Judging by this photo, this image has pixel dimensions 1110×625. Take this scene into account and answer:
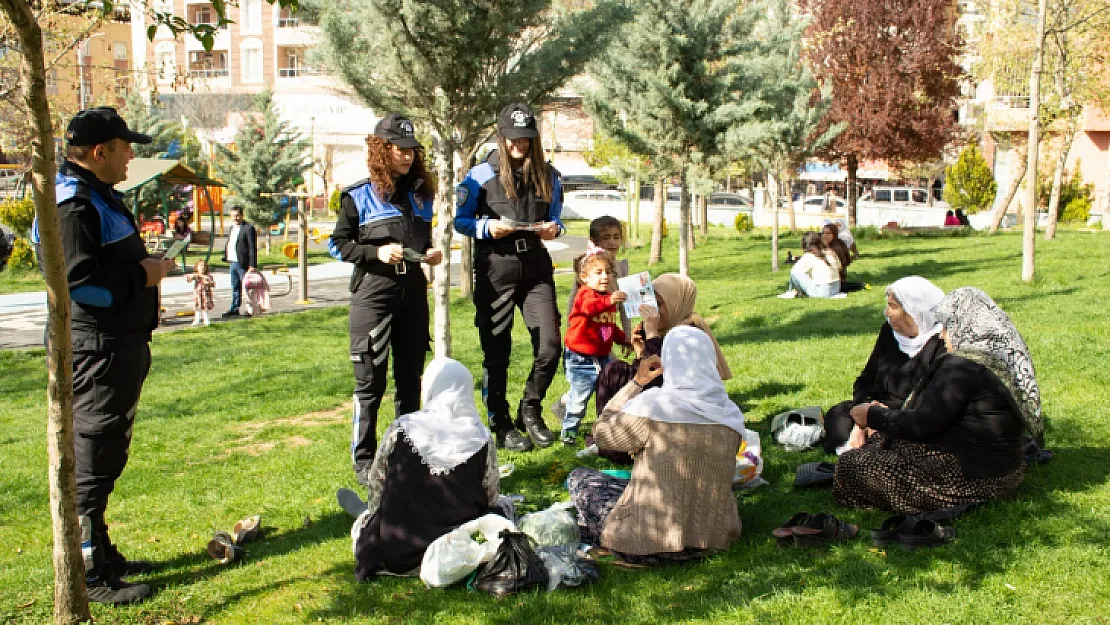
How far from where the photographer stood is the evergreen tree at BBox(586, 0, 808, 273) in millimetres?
14656

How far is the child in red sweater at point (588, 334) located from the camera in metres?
6.81

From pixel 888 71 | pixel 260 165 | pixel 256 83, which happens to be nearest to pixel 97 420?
pixel 888 71

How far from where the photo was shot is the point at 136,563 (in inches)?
195

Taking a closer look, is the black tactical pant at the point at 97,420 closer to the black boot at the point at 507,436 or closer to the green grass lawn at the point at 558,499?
the green grass lawn at the point at 558,499

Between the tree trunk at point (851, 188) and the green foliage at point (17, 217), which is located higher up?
the tree trunk at point (851, 188)

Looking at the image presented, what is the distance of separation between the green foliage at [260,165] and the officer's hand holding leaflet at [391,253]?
29.6 metres

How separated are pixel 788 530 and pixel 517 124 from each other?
308cm

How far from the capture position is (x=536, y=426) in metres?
6.87

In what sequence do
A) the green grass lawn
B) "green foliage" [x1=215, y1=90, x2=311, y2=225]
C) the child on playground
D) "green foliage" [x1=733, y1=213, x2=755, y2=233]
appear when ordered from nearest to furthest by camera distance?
the green grass lawn, the child on playground, "green foliage" [x1=215, y1=90, x2=311, y2=225], "green foliage" [x1=733, y1=213, x2=755, y2=233]

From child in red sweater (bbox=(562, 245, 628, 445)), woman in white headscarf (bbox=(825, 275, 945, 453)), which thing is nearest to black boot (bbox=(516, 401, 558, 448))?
child in red sweater (bbox=(562, 245, 628, 445))

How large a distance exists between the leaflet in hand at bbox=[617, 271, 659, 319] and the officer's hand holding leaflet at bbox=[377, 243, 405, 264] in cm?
145

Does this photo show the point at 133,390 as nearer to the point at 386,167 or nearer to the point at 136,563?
the point at 136,563

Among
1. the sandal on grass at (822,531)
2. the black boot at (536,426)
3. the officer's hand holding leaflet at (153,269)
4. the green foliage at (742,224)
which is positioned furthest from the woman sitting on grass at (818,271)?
the green foliage at (742,224)

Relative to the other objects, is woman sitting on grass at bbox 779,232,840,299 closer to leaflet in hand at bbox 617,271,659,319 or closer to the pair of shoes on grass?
leaflet in hand at bbox 617,271,659,319
